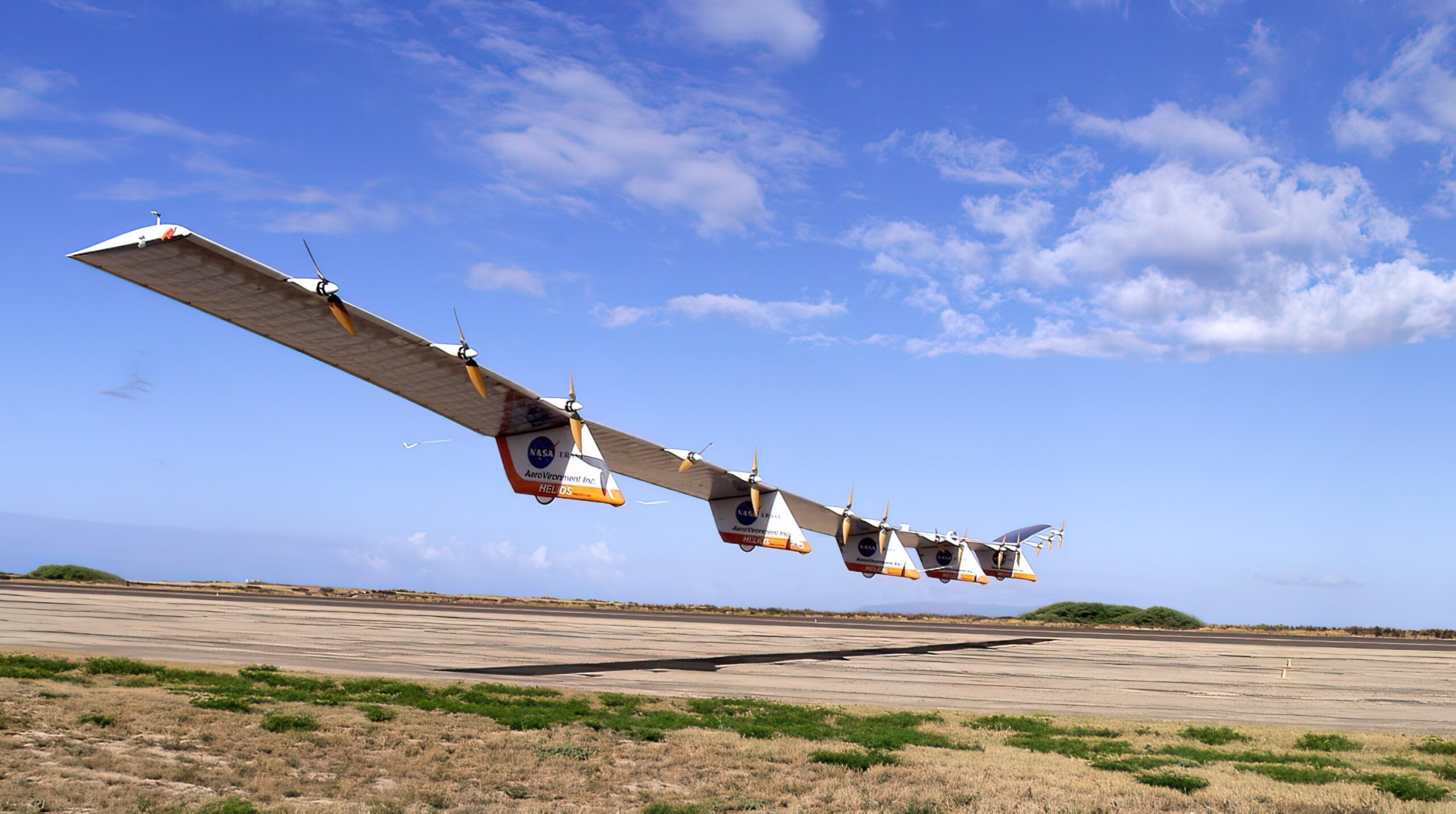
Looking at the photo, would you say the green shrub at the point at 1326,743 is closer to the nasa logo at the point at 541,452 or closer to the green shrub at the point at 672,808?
the green shrub at the point at 672,808

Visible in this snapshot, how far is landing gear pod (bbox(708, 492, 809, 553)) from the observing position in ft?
132

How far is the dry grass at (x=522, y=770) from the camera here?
1210 centimetres

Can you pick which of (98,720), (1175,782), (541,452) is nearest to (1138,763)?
(1175,782)

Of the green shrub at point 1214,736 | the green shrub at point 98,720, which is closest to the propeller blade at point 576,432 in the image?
the green shrub at point 98,720

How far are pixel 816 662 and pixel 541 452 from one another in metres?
13.9

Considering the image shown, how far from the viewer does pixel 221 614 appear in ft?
155

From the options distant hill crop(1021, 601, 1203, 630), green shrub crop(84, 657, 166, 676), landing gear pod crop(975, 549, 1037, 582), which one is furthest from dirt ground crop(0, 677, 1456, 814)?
distant hill crop(1021, 601, 1203, 630)

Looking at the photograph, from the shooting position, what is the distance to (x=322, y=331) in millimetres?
25156

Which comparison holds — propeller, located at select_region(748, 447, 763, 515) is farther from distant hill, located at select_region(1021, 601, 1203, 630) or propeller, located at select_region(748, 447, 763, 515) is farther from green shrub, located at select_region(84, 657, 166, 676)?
distant hill, located at select_region(1021, 601, 1203, 630)

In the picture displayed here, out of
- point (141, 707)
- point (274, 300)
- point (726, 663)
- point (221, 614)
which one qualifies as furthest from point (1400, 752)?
point (221, 614)

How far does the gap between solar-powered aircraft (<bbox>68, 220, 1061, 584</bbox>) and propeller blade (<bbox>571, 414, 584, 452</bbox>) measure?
0.11 feet

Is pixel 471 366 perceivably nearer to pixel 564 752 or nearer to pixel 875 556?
pixel 564 752

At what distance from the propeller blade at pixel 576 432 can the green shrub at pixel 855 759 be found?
54.1ft

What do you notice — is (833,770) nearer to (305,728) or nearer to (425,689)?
(305,728)
